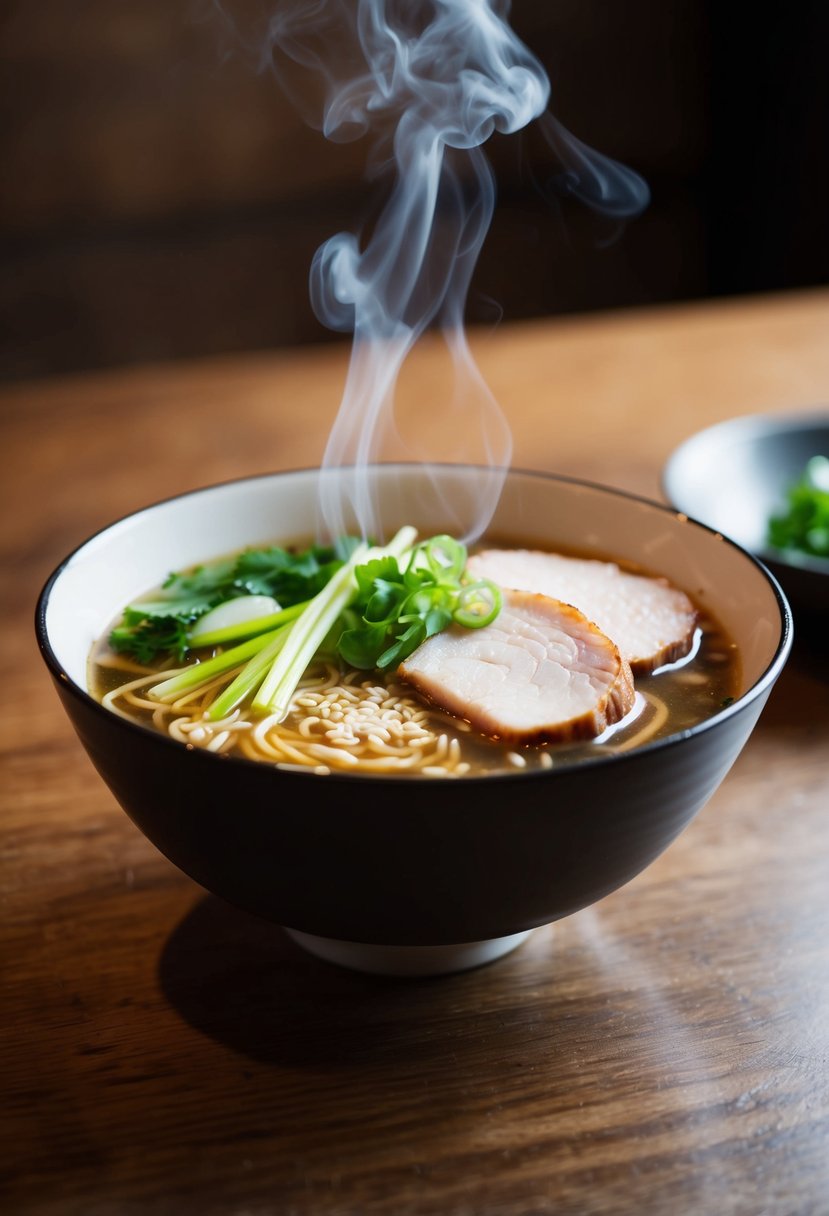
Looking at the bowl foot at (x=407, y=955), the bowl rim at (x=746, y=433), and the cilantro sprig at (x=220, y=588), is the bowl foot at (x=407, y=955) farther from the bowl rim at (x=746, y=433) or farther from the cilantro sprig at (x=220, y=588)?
the bowl rim at (x=746, y=433)

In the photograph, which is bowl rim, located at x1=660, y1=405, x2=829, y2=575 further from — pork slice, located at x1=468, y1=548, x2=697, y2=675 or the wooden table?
pork slice, located at x1=468, y1=548, x2=697, y2=675

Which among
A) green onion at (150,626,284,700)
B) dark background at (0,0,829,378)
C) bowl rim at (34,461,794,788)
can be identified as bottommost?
dark background at (0,0,829,378)

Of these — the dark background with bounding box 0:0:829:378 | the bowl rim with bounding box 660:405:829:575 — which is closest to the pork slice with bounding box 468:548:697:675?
the bowl rim with bounding box 660:405:829:575

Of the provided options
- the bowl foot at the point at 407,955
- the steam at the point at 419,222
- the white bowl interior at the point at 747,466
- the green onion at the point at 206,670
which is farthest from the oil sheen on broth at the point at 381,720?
the white bowl interior at the point at 747,466

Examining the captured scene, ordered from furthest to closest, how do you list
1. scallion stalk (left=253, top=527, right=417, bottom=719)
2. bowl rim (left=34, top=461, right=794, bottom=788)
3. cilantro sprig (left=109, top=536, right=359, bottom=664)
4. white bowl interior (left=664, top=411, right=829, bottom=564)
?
white bowl interior (left=664, top=411, right=829, bottom=564) < cilantro sprig (left=109, top=536, right=359, bottom=664) < scallion stalk (left=253, top=527, right=417, bottom=719) < bowl rim (left=34, top=461, right=794, bottom=788)

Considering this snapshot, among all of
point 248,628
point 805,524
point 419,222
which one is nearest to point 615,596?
point 248,628

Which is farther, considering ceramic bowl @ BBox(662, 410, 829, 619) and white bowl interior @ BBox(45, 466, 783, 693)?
A: ceramic bowl @ BBox(662, 410, 829, 619)
